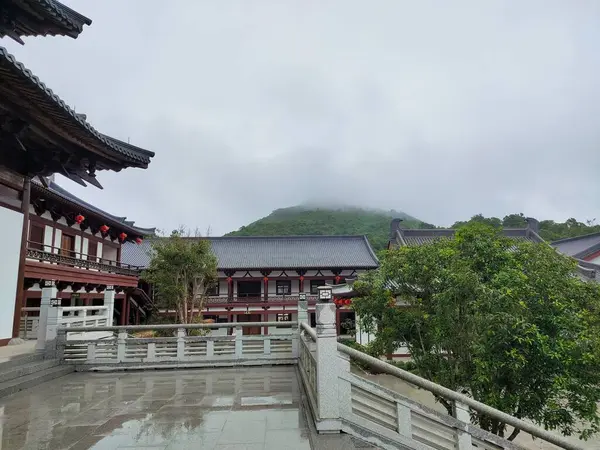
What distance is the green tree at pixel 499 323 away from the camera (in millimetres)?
5953

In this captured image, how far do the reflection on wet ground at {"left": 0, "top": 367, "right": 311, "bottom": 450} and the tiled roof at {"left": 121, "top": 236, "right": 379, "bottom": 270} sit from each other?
926 inches

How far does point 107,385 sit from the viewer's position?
7.23 meters

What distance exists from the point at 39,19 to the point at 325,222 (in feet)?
280

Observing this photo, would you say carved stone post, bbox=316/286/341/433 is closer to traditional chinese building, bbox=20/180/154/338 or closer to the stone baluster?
the stone baluster

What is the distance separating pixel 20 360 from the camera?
7.71 meters

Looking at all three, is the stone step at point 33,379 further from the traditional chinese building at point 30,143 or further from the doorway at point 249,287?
the doorway at point 249,287

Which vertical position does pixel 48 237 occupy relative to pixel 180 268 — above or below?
above

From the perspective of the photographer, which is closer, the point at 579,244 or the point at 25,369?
the point at 25,369

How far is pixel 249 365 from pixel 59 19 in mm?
7388

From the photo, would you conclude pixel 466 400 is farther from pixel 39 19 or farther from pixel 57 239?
pixel 57 239

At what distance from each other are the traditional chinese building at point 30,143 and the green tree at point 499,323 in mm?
6055

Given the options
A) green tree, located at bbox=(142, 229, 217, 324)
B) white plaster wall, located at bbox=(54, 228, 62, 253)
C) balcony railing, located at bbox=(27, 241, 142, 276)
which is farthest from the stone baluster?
white plaster wall, located at bbox=(54, 228, 62, 253)

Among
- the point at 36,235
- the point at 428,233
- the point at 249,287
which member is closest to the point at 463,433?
the point at 36,235

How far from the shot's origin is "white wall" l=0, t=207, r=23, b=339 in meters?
7.24
